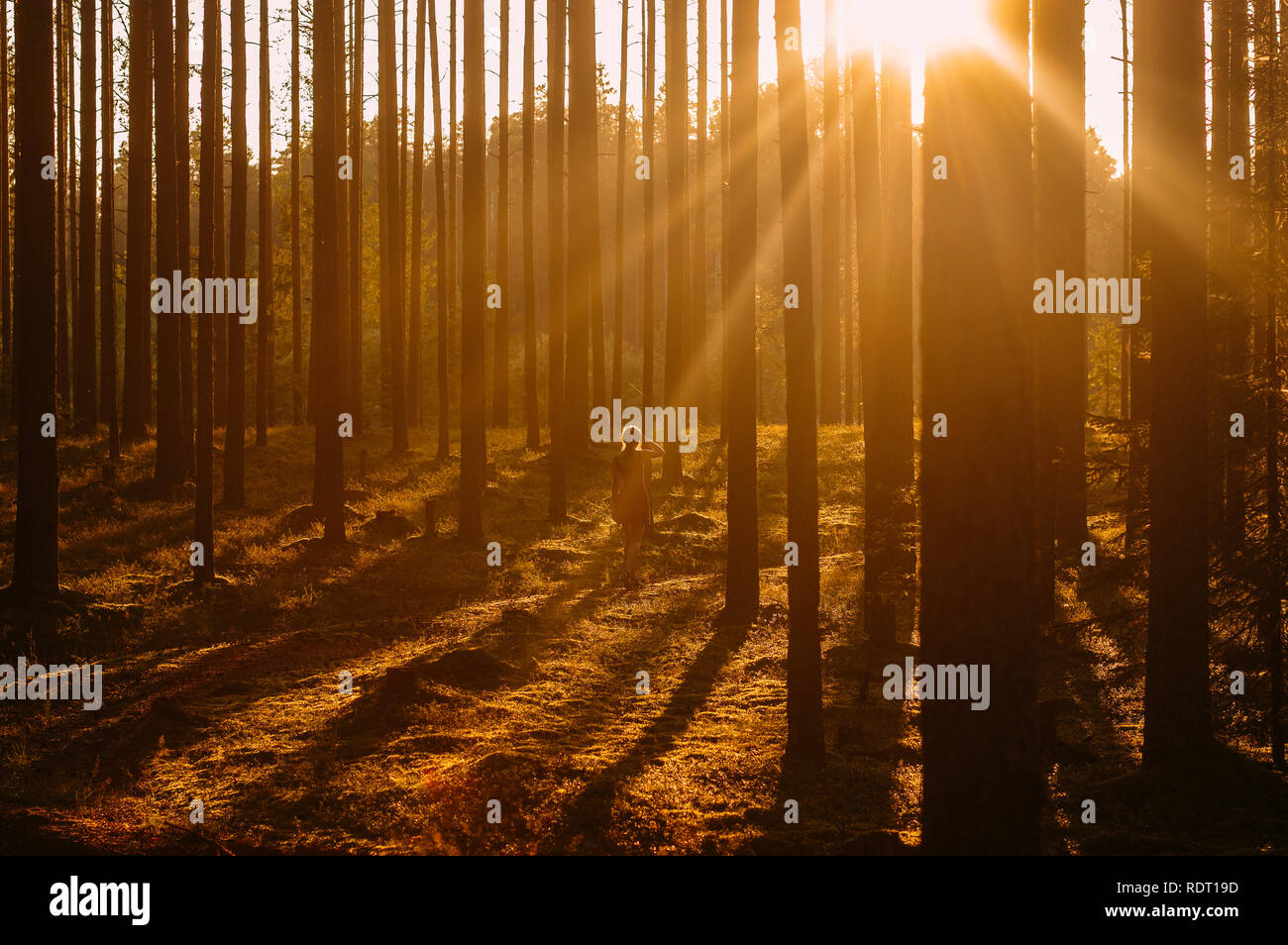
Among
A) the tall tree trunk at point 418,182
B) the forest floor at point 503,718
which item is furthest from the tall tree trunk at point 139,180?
the tall tree trunk at point 418,182

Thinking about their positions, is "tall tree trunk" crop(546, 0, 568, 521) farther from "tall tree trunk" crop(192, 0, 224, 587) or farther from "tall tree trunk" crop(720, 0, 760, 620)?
"tall tree trunk" crop(720, 0, 760, 620)

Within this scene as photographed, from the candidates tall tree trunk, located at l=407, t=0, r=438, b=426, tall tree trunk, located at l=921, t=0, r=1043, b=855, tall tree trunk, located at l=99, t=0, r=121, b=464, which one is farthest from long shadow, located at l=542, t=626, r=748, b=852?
tall tree trunk, located at l=407, t=0, r=438, b=426

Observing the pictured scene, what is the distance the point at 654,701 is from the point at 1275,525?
5.30 meters

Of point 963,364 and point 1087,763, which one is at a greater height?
point 963,364

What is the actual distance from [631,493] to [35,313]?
26.0 feet

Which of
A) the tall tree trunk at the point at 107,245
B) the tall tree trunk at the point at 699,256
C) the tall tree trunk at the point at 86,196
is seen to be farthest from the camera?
the tall tree trunk at the point at 699,256

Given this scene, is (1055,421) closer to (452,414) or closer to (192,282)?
(192,282)

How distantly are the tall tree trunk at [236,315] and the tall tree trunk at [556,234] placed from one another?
5822 millimetres

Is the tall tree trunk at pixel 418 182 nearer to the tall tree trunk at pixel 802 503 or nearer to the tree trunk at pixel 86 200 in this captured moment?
the tree trunk at pixel 86 200

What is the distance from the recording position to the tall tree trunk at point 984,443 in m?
4.93

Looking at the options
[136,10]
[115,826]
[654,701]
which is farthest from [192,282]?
[115,826]

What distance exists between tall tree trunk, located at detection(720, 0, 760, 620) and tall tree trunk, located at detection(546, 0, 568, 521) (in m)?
7.47

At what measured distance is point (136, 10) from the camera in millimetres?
21750

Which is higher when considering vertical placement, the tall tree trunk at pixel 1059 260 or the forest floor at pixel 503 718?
the tall tree trunk at pixel 1059 260
